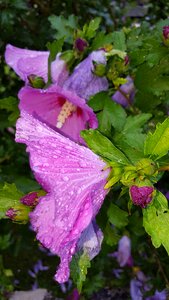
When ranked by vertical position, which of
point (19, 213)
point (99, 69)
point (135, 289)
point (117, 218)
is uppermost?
Answer: point (99, 69)

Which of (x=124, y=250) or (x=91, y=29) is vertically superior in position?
(x=91, y=29)

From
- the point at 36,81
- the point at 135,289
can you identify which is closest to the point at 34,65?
the point at 36,81

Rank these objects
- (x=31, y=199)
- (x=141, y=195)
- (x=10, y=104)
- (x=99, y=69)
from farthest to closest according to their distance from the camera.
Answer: (x=10, y=104) → (x=99, y=69) → (x=31, y=199) → (x=141, y=195)

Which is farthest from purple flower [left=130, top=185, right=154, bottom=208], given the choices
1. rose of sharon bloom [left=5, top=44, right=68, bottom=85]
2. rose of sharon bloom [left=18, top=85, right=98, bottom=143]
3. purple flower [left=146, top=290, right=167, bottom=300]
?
purple flower [left=146, top=290, right=167, bottom=300]

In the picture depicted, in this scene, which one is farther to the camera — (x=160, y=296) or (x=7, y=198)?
(x=160, y=296)

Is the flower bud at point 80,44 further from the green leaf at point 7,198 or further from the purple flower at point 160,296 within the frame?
the purple flower at point 160,296

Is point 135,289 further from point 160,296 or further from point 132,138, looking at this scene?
point 132,138

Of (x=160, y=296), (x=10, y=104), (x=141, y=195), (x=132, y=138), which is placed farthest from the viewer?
(x=160, y=296)
